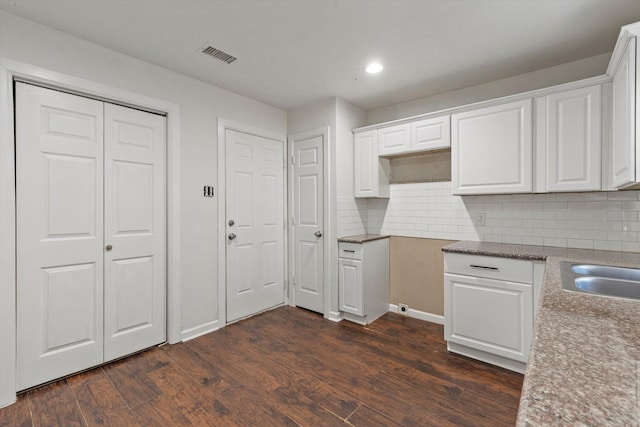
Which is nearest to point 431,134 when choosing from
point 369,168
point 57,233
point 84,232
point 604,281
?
point 369,168

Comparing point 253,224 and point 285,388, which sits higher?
point 253,224

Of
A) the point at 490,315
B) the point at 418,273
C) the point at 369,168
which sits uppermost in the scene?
the point at 369,168

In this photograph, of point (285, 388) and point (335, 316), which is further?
point (335, 316)

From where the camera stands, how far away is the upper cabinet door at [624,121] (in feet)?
5.29

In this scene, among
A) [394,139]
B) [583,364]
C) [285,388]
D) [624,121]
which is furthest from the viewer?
[394,139]

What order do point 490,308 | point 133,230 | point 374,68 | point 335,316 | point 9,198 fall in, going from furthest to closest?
point 335,316 → point 374,68 → point 133,230 → point 490,308 → point 9,198

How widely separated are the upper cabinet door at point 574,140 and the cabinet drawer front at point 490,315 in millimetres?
881

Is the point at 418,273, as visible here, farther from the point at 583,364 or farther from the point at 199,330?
the point at 583,364

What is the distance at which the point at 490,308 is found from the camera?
2361 millimetres

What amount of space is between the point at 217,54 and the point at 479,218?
2.80 m

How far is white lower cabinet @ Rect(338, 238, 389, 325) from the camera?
10.4 ft

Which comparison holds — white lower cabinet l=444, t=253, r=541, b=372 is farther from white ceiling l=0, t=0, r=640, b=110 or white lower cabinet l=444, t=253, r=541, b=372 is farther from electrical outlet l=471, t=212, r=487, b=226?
white ceiling l=0, t=0, r=640, b=110

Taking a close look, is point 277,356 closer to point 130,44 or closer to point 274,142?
point 274,142

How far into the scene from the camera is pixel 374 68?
2656 mm
